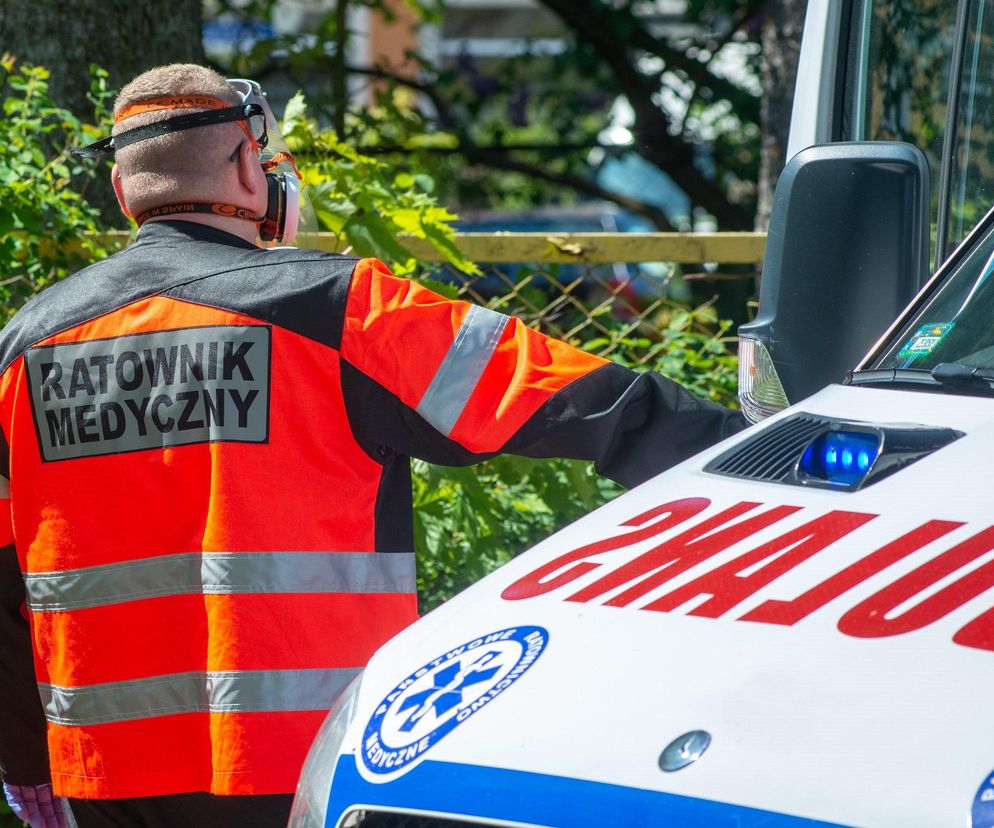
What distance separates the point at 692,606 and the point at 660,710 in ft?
0.53

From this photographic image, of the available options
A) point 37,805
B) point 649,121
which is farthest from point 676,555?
point 649,121

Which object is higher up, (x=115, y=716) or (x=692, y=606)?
(x=692, y=606)

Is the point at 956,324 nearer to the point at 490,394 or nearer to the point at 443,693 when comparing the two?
the point at 490,394

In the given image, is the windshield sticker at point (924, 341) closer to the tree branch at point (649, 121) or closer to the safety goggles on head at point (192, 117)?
the safety goggles on head at point (192, 117)

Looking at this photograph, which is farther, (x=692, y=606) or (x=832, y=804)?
(x=692, y=606)

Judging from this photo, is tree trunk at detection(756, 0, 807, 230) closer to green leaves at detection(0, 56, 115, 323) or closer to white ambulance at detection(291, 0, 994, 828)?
green leaves at detection(0, 56, 115, 323)

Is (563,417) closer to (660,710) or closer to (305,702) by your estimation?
(305,702)

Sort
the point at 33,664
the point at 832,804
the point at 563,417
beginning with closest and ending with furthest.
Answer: the point at 832,804 → the point at 563,417 → the point at 33,664

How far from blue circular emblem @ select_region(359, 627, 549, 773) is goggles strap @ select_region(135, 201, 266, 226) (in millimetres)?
991

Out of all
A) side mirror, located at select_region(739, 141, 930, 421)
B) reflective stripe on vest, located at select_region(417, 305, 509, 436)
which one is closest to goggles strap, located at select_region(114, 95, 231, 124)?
reflective stripe on vest, located at select_region(417, 305, 509, 436)

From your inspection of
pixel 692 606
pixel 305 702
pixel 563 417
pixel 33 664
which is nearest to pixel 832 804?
pixel 692 606

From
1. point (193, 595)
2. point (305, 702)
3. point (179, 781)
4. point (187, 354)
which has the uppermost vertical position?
point (187, 354)

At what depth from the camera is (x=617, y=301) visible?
4281 mm

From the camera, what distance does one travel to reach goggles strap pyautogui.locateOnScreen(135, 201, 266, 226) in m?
2.27
